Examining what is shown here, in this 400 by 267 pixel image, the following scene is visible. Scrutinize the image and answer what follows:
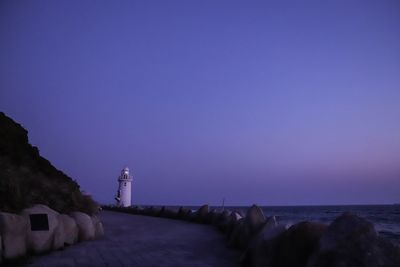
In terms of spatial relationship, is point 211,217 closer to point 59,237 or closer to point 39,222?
point 59,237

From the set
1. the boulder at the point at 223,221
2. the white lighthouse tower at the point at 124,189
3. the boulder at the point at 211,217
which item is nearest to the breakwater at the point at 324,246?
the boulder at the point at 223,221

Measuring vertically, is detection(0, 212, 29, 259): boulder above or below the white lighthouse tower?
below

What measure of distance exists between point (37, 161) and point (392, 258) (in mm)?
12591

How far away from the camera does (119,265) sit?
669 cm

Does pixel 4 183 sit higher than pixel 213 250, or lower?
higher

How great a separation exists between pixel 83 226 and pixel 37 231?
7.16 feet

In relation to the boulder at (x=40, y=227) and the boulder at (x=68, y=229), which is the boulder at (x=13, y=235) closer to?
the boulder at (x=40, y=227)

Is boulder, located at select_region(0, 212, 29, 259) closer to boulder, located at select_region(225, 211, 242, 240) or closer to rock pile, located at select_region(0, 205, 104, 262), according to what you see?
rock pile, located at select_region(0, 205, 104, 262)

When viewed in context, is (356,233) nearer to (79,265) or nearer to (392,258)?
(392,258)

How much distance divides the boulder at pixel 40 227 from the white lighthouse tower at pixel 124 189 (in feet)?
138

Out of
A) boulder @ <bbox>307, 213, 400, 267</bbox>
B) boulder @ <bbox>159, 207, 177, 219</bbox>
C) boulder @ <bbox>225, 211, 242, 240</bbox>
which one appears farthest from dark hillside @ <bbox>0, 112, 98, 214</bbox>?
boulder @ <bbox>159, 207, 177, 219</bbox>

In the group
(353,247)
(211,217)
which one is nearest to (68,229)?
(353,247)

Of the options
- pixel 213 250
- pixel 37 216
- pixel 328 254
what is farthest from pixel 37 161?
pixel 328 254

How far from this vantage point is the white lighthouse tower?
164ft
